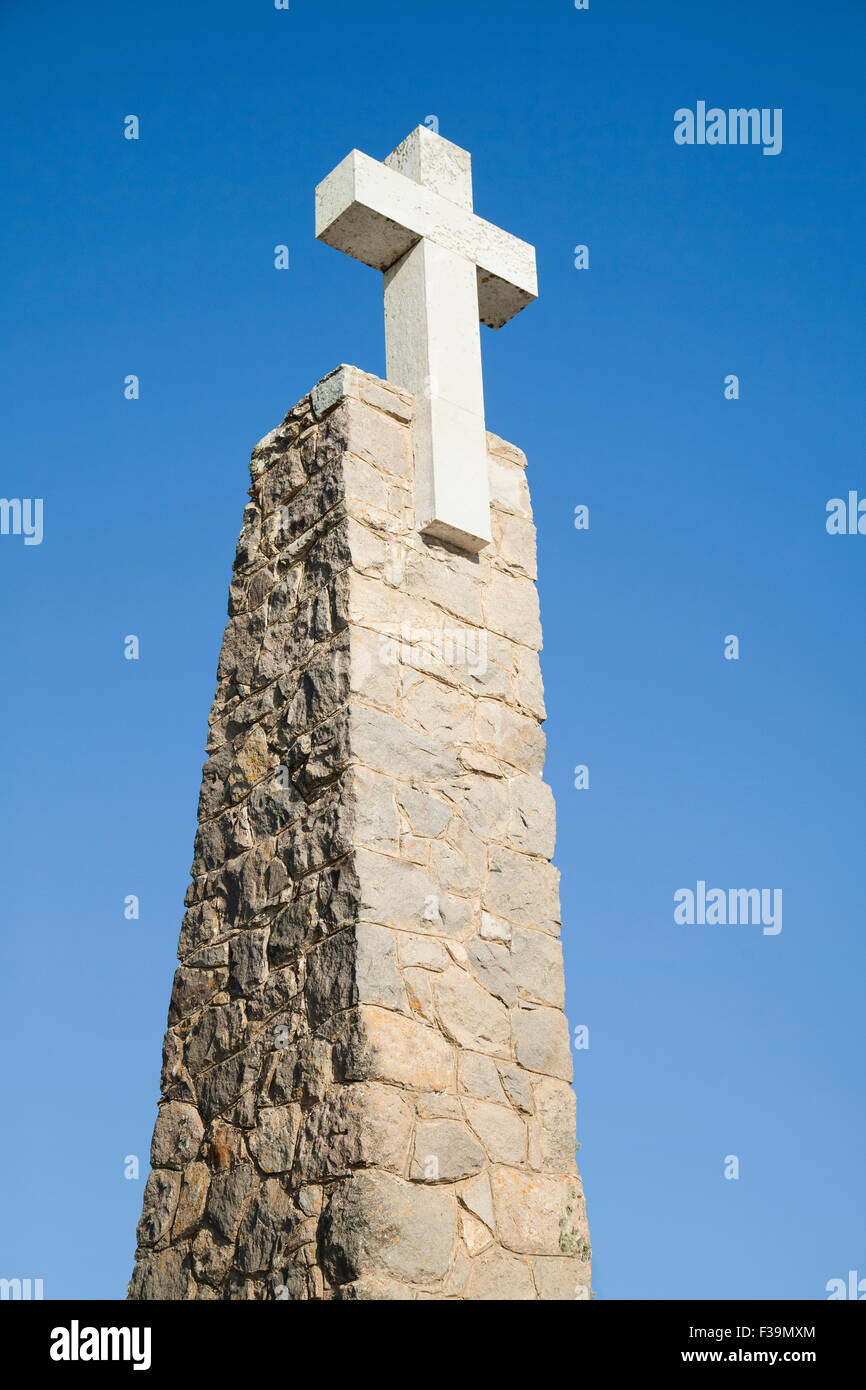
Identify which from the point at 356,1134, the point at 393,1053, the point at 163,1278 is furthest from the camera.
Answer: the point at 163,1278

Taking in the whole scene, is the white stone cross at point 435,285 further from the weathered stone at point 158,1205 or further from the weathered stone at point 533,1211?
the weathered stone at point 158,1205

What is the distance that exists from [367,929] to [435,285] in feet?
8.97

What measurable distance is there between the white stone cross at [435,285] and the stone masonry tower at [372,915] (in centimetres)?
3

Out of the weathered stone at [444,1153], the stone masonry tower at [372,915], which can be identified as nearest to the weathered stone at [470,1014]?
the stone masonry tower at [372,915]

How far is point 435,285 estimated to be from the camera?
5.80m

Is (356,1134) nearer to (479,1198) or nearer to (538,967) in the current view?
(479,1198)

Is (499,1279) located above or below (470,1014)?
below

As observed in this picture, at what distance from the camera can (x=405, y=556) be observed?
5.25 meters

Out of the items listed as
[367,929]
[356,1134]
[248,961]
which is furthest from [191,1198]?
[367,929]

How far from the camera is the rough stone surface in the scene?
430 centimetres

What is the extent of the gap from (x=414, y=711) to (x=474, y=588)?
0.68 meters
